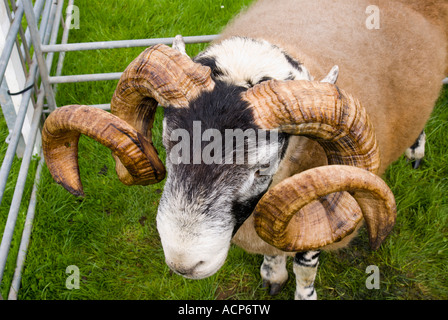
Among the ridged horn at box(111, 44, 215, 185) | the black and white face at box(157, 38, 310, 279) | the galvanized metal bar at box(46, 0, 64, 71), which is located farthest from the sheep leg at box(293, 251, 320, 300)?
the galvanized metal bar at box(46, 0, 64, 71)

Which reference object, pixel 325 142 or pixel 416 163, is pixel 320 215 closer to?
pixel 325 142

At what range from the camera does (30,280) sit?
12.6 ft

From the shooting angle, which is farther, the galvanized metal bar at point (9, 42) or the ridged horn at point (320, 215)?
the galvanized metal bar at point (9, 42)

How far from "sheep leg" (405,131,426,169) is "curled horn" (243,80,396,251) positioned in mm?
2764

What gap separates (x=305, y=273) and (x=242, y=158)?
5.85ft

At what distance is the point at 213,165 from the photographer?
7.13ft

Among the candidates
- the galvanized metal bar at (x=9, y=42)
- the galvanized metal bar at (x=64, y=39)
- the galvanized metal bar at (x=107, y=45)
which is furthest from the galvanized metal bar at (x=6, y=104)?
the galvanized metal bar at (x=64, y=39)

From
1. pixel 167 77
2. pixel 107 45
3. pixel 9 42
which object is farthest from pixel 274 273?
pixel 9 42

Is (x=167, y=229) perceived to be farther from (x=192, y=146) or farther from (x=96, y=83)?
(x=96, y=83)

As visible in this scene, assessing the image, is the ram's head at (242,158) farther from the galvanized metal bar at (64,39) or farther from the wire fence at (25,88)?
the galvanized metal bar at (64,39)

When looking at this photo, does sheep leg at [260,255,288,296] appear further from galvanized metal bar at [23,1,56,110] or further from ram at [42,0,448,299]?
galvanized metal bar at [23,1,56,110]

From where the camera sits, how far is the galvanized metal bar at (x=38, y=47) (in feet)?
13.0

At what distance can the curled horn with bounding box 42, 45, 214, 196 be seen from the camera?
87.7 inches

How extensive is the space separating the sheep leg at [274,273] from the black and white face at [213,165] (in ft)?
5.06
